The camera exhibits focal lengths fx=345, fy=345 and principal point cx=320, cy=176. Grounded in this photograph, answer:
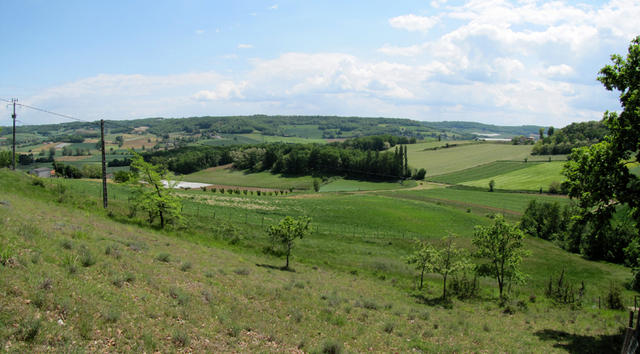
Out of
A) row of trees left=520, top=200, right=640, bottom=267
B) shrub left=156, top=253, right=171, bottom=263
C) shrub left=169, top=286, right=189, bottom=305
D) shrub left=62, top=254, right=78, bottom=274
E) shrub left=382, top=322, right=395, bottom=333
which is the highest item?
shrub left=62, top=254, right=78, bottom=274

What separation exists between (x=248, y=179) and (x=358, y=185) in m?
40.5

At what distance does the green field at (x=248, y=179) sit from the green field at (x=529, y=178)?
5504 centimetres

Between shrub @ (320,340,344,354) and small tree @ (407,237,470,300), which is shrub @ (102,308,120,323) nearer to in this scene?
shrub @ (320,340,344,354)

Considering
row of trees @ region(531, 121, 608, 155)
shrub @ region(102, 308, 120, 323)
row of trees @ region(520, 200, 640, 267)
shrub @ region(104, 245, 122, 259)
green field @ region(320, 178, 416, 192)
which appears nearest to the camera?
shrub @ region(102, 308, 120, 323)

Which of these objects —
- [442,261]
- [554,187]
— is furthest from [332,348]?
[554,187]

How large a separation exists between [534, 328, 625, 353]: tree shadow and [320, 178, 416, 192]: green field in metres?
86.6

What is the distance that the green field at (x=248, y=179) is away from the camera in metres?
114

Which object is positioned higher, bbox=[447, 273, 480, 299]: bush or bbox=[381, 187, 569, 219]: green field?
bbox=[381, 187, 569, 219]: green field

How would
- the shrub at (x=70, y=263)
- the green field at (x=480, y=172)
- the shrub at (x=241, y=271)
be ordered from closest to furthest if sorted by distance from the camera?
1. the shrub at (x=70, y=263)
2. the shrub at (x=241, y=271)
3. the green field at (x=480, y=172)

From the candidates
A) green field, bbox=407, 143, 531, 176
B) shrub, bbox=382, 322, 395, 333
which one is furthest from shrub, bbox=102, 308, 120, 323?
green field, bbox=407, 143, 531, 176

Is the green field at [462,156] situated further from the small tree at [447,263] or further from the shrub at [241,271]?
the shrub at [241,271]

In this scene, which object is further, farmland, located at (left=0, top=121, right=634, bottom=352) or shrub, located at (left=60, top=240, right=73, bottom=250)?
shrub, located at (left=60, top=240, right=73, bottom=250)

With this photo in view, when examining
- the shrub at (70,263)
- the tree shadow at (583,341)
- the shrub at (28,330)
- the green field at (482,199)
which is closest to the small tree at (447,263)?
the tree shadow at (583,341)

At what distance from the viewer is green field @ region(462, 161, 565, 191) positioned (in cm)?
9962
